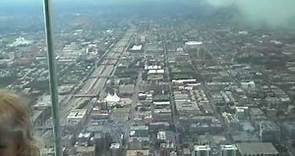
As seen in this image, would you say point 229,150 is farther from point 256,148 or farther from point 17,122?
point 17,122

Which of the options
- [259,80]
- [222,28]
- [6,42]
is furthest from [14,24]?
[259,80]

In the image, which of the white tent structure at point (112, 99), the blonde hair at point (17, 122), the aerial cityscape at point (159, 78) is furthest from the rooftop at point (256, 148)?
the blonde hair at point (17, 122)

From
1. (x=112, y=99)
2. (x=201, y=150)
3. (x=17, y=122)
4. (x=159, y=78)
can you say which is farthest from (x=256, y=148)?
(x=17, y=122)

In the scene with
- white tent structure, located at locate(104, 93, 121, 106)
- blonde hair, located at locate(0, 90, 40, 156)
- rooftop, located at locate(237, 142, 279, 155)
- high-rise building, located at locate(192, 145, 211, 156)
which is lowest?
high-rise building, located at locate(192, 145, 211, 156)

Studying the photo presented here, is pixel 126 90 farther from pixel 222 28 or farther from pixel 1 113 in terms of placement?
pixel 1 113

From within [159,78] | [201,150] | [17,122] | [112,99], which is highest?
[17,122]

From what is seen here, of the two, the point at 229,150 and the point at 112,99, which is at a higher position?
the point at 112,99

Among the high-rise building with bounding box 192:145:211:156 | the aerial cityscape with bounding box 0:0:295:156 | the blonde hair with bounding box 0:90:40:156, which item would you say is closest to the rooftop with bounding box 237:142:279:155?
the aerial cityscape with bounding box 0:0:295:156

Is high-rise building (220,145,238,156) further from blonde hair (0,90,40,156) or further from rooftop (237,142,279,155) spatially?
blonde hair (0,90,40,156)
